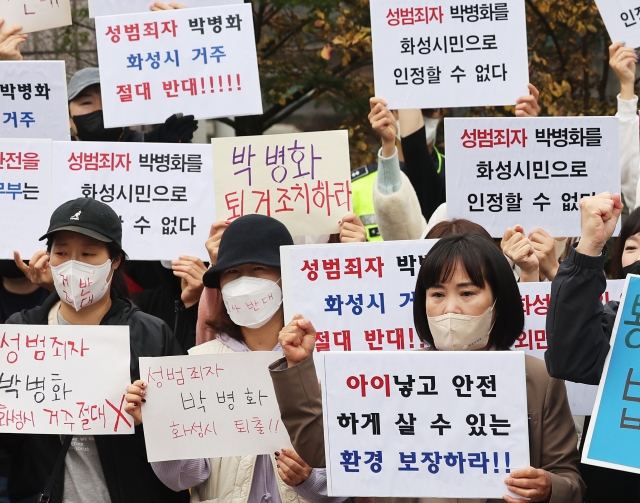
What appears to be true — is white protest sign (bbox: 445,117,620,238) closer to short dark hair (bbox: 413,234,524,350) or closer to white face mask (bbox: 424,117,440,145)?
short dark hair (bbox: 413,234,524,350)

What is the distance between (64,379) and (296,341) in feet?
4.12

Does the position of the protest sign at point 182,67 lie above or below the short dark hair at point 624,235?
above

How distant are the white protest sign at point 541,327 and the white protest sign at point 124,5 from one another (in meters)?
2.91

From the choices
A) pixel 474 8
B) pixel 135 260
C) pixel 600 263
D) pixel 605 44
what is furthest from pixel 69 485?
pixel 605 44

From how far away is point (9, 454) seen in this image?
497 centimetres

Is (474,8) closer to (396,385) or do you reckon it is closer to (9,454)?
(396,385)

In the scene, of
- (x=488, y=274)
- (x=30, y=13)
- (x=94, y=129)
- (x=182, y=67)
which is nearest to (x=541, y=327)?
(x=488, y=274)

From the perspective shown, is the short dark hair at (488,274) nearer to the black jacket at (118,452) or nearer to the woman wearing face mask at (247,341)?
the woman wearing face mask at (247,341)

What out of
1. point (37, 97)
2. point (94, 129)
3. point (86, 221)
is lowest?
point (86, 221)

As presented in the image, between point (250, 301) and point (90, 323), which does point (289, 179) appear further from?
point (90, 323)

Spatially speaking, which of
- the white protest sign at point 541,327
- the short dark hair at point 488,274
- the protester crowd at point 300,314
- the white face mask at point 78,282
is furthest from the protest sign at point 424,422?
the white face mask at point 78,282

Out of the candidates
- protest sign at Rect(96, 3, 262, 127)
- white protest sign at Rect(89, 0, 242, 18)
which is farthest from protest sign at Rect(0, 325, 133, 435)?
white protest sign at Rect(89, 0, 242, 18)

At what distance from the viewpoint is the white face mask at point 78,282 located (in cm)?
494

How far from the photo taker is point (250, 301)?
4.89 metres
